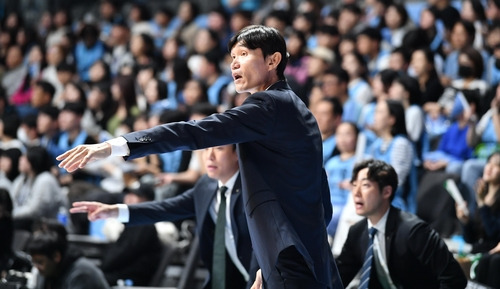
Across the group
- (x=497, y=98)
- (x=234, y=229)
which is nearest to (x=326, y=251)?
(x=234, y=229)

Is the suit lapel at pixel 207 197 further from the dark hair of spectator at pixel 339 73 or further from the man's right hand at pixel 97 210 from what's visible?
the dark hair of spectator at pixel 339 73

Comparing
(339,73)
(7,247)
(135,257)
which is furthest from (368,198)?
(339,73)

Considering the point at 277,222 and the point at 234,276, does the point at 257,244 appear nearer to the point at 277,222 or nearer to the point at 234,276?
the point at 277,222

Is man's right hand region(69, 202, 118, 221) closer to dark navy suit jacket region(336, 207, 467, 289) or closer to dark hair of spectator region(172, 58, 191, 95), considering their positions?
dark navy suit jacket region(336, 207, 467, 289)

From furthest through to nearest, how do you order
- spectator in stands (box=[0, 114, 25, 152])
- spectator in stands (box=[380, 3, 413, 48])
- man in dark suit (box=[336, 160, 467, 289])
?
spectator in stands (box=[380, 3, 413, 48]), spectator in stands (box=[0, 114, 25, 152]), man in dark suit (box=[336, 160, 467, 289])

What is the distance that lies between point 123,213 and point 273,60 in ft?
4.64

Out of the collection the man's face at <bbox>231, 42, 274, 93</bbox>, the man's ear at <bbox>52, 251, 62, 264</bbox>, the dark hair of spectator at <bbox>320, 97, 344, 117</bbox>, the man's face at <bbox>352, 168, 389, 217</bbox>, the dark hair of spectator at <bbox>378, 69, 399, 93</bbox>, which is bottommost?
the man's ear at <bbox>52, 251, 62, 264</bbox>

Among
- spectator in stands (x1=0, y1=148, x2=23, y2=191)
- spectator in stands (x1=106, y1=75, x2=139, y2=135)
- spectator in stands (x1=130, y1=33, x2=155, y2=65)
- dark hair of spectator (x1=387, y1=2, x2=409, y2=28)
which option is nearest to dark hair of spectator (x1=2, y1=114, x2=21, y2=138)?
spectator in stands (x1=0, y1=148, x2=23, y2=191)

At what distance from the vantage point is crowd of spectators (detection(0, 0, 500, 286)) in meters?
7.61

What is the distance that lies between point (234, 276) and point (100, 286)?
945 millimetres

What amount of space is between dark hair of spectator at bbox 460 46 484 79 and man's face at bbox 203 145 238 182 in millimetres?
4329

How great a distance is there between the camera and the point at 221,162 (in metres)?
4.78

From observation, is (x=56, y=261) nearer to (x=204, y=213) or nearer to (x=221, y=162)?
(x=204, y=213)

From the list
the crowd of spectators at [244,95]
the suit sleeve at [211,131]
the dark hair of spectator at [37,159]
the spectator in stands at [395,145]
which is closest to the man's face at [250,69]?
the suit sleeve at [211,131]
